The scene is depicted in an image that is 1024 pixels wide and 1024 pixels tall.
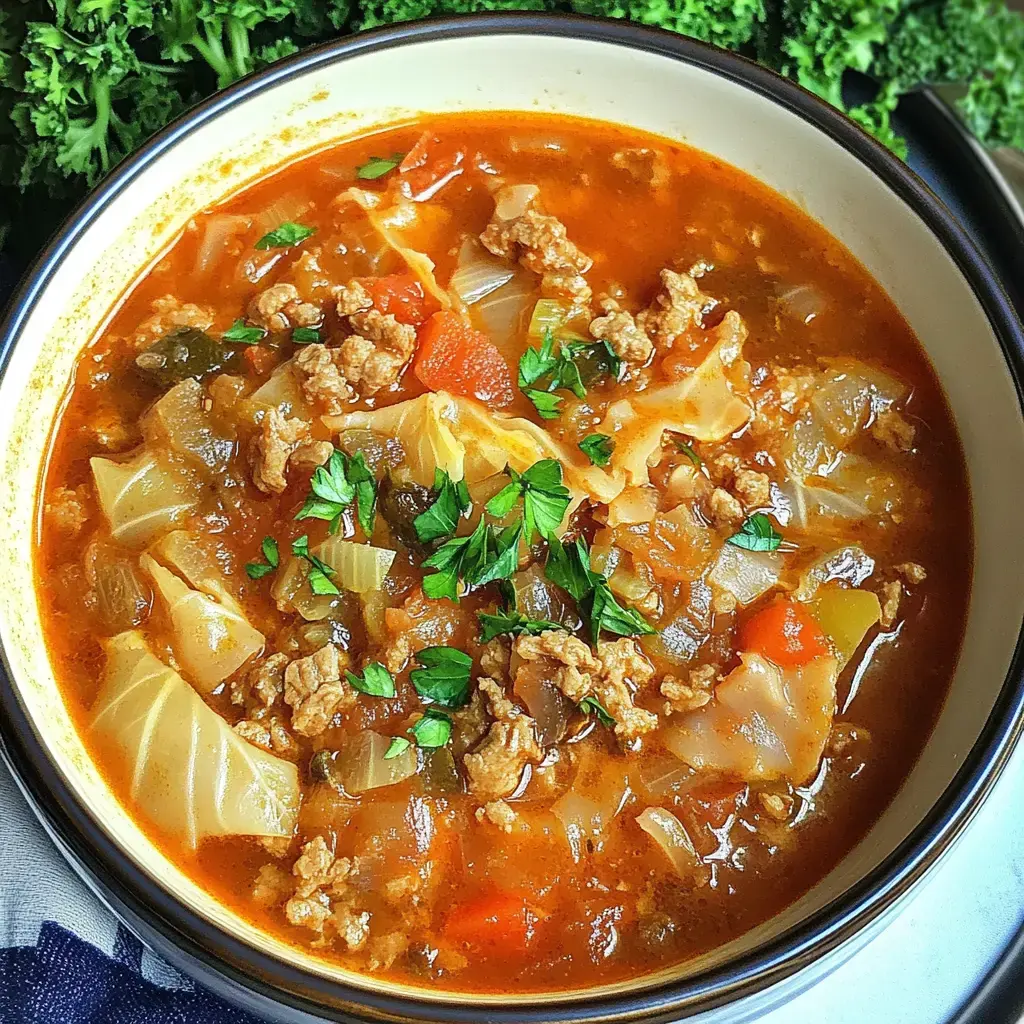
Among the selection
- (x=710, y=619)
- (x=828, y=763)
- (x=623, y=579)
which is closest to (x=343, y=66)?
(x=623, y=579)

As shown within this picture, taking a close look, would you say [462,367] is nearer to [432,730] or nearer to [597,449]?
[597,449]

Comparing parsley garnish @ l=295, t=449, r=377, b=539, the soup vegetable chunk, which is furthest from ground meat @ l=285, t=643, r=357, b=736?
parsley garnish @ l=295, t=449, r=377, b=539

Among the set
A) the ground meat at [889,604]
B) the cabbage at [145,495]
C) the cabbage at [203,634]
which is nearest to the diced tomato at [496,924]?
the cabbage at [203,634]

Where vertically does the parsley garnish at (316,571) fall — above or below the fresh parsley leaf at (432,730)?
above

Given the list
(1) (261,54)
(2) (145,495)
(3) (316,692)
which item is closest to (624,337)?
(3) (316,692)

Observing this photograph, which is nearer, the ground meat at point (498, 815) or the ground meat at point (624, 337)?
the ground meat at point (498, 815)

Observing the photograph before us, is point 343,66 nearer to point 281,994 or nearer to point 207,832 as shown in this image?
point 207,832

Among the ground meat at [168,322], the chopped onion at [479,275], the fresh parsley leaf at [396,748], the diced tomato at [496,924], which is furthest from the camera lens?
the chopped onion at [479,275]

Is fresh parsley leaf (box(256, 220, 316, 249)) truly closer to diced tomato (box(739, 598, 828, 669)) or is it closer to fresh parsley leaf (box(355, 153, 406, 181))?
fresh parsley leaf (box(355, 153, 406, 181))

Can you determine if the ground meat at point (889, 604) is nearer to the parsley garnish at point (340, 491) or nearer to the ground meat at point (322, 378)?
the parsley garnish at point (340, 491)
